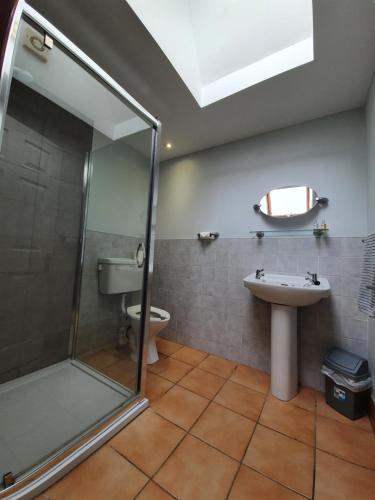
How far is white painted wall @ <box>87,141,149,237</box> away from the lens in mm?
1692

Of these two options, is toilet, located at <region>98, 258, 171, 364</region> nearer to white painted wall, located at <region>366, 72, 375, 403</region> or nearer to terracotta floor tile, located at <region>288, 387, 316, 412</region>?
terracotta floor tile, located at <region>288, 387, 316, 412</region>

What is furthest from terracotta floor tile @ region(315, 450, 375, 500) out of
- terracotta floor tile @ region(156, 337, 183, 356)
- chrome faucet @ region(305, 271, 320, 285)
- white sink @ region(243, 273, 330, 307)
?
terracotta floor tile @ region(156, 337, 183, 356)

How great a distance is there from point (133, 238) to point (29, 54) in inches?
44.4

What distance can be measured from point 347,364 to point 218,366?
3.20 feet

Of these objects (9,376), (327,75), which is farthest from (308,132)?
(9,376)

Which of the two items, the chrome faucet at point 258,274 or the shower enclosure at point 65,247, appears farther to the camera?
the chrome faucet at point 258,274

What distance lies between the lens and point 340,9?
3.18ft

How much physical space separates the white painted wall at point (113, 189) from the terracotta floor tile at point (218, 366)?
1.37 metres

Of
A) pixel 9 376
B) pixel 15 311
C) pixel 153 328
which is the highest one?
pixel 15 311

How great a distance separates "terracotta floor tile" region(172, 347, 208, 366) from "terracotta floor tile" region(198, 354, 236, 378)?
2.2 inches

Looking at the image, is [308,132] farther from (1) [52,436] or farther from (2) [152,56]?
(1) [52,436]

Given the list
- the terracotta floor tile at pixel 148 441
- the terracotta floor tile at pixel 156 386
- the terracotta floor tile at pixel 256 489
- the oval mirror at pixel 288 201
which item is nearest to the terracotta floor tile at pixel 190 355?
the terracotta floor tile at pixel 156 386

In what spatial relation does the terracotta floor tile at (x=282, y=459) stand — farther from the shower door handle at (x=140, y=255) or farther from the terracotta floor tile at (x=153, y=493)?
the shower door handle at (x=140, y=255)

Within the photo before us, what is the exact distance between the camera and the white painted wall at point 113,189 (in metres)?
1.69
